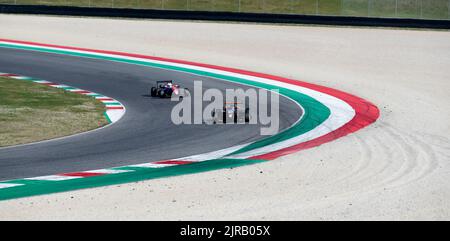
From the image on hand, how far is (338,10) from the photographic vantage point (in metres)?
46.0

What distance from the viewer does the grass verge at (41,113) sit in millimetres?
16266

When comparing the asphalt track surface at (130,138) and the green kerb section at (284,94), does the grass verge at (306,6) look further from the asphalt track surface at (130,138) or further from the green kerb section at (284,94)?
the asphalt track surface at (130,138)

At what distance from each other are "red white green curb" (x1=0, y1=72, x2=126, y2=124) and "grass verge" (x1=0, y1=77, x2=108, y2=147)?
0.59 feet

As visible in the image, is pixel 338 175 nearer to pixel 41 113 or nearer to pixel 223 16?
pixel 41 113

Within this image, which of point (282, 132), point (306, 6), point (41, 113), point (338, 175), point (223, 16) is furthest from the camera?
point (306, 6)

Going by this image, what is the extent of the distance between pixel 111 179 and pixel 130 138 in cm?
353

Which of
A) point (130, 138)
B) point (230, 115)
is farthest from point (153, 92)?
point (130, 138)

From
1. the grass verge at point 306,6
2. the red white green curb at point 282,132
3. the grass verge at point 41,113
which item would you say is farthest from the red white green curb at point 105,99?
the grass verge at point 306,6

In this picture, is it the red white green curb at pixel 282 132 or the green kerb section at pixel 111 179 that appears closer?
the green kerb section at pixel 111 179

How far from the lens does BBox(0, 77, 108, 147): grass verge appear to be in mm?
16266

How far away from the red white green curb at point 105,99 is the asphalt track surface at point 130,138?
24 cm

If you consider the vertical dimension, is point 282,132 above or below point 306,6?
below

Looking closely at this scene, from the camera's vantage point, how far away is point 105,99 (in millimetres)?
21406

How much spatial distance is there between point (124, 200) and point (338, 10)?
36455 mm
